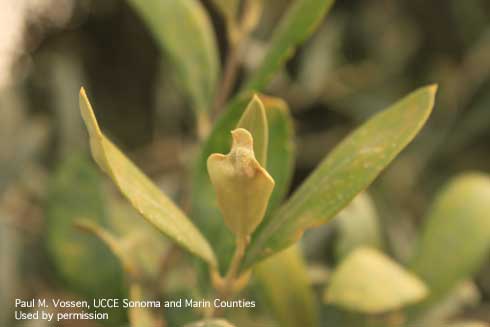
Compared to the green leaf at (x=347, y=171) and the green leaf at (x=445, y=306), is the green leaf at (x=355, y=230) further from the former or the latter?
the green leaf at (x=347, y=171)

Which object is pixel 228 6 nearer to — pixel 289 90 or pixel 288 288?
pixel 288 288

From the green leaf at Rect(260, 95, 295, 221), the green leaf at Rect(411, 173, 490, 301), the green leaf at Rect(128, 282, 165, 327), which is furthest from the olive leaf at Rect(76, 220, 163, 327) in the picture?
the green leaf at Rect(411, 173, 490, 301)

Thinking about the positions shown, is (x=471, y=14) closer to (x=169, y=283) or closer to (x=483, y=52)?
(x=483, y=52)

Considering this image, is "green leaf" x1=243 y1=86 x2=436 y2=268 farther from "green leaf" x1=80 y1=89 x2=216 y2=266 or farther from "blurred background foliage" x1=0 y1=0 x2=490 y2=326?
"blurred background foliage" x1=0 y1=0 x2=490 y2=326

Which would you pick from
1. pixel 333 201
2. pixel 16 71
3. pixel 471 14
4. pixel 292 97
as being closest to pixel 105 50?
pixel 16 71

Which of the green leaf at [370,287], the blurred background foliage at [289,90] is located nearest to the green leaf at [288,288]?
the green leaf at [370,287]

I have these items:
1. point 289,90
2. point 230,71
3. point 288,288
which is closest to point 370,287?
point 288,288
